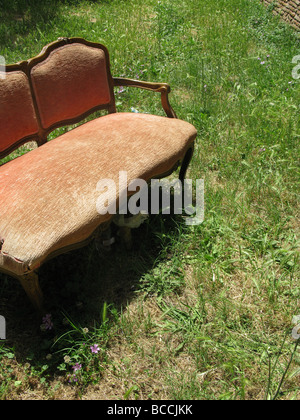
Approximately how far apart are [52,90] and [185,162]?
1171 millimetres

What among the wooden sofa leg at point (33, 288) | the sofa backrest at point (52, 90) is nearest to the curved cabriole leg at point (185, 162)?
the sofa backrest at point (52, 90)

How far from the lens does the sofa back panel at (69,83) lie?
2.86m

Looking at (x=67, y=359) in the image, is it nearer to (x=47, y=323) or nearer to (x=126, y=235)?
(x=47, y=323)

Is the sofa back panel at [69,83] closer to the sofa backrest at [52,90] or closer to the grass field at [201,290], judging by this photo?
the sofa backrest at [52,90]

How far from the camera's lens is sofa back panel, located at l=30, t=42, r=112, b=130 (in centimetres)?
286

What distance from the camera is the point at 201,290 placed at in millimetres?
2572

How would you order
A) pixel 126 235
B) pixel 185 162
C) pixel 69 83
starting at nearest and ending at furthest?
pixel 126 235
pixel 69 83
pixel 185 162

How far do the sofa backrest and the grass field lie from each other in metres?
0.93

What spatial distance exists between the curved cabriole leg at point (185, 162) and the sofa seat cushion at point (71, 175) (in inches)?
6.4

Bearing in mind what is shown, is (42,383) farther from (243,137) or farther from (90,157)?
(243,137)

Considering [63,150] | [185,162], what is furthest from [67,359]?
[185,162]

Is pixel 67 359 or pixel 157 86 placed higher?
pixel 157 86

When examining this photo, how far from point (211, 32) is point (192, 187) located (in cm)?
346

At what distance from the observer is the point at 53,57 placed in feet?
9.66
